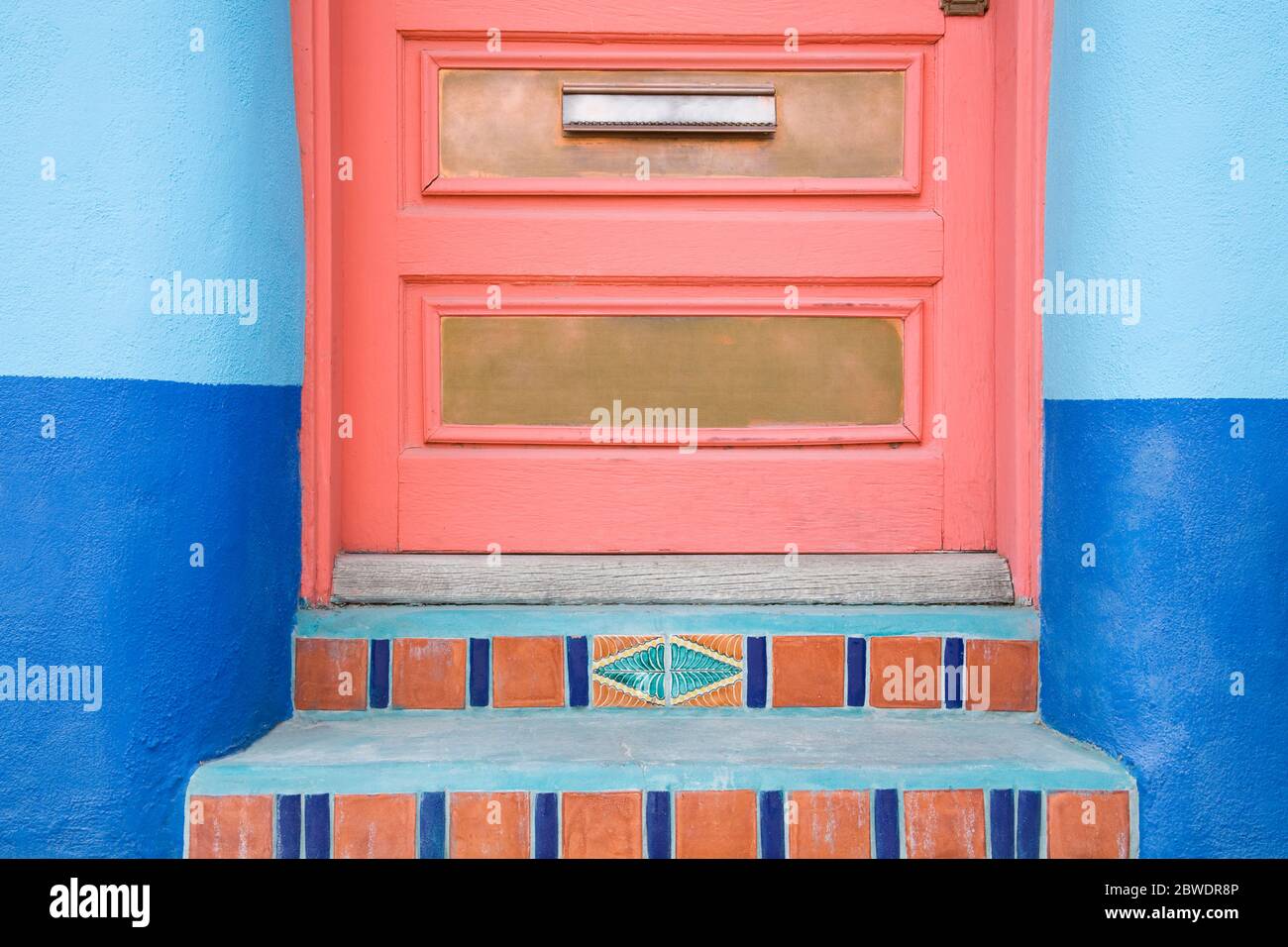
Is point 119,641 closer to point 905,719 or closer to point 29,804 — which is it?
point 29,804

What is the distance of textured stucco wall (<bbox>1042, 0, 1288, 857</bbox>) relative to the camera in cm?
157

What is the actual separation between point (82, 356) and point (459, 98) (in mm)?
898

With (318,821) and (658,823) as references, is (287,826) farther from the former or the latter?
(658,823)

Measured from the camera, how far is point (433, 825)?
1.55 metres

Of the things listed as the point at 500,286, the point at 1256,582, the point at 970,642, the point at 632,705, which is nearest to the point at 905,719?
the point at 970,642

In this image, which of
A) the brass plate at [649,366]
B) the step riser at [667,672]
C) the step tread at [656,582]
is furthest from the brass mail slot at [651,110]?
the step riser at [667,672]

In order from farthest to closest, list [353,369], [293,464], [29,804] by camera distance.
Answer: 1. [353,369]
2. [293,464]
3. [29,804]

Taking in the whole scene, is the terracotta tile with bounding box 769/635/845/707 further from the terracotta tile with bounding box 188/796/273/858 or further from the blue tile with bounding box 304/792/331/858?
the terracotta tile with bounding box 188/796/273/858

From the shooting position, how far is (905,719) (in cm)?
180

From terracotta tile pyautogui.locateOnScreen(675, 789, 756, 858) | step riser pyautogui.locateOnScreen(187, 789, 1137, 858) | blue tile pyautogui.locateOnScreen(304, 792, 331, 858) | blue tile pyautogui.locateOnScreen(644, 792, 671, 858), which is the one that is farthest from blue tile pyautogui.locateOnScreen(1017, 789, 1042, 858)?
blue tile pyautogui.locateOnScreen(304, 792, 331, 858)

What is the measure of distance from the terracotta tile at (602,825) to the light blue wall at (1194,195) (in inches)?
44.0

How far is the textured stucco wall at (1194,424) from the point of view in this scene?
157cm

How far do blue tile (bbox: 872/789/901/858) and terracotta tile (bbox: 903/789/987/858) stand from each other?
17 millimetres

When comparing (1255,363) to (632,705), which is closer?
(1255,363)
